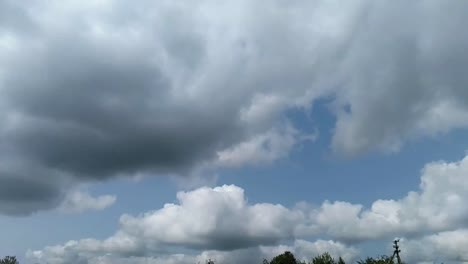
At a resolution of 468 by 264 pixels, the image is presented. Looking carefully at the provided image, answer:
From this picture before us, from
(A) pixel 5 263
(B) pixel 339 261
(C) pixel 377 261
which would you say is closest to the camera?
(C) pixel 377 261

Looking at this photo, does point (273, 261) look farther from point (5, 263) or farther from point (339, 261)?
point (5, 263)

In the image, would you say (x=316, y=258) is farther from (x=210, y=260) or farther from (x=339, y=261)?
(x=210, y=260)

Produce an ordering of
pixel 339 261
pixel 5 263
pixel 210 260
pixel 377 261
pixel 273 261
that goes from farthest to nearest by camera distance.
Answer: pixel 5 263 < pixel 273 261 < pixel 210 260 < pixel 339 261 < pixel 377 261

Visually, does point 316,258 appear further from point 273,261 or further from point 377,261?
point 273,261

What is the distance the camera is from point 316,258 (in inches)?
3728

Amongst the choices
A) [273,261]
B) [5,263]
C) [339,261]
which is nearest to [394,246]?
[339,261]

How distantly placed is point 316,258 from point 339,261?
492 centimetres

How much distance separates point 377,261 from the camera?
75.9m

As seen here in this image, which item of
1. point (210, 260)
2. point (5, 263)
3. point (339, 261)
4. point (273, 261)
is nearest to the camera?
point (339, 261)

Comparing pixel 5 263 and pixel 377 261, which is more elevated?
pixel 5 263

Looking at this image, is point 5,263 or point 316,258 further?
point 5,263

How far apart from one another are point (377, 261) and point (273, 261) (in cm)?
4934

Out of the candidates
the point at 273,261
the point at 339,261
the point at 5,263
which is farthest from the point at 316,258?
the point at 5,263

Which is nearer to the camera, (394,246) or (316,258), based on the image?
(394,246)
